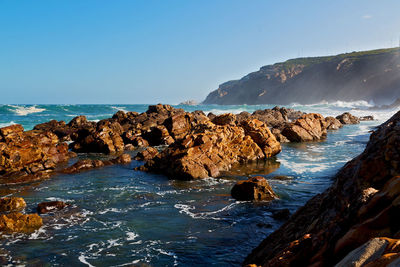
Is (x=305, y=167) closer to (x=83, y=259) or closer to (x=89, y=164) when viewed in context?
(x=89, y=164)

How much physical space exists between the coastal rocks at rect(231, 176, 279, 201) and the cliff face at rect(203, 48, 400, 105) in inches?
3506

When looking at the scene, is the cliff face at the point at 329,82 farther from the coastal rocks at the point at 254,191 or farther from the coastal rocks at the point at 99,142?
the coastal rocks at the point at 254,191

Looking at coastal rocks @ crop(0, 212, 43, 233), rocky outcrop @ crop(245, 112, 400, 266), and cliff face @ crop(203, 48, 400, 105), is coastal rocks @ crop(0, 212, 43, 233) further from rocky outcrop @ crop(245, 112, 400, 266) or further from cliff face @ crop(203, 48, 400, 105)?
cliff face @ crop(203, 48, 400, 105)

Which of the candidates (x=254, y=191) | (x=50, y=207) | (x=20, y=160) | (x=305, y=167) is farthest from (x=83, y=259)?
(x=305, y=167)

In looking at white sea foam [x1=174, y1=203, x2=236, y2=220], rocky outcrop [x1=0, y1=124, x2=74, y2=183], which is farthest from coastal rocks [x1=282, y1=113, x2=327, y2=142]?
rocky outcrop [x1=0, y1=124, x2=74, y2=183]

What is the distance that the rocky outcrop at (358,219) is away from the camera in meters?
3.26

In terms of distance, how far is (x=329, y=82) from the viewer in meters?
120

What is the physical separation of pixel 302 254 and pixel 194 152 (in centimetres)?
1373

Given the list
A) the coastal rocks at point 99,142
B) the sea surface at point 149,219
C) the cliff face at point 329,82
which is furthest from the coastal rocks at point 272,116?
the cliff face at point 329,82

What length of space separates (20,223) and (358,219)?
393 inches

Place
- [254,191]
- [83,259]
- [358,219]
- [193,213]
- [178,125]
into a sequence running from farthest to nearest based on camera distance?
[178,125] → [254,191] → [193,213] → [83,259] → [358,219]

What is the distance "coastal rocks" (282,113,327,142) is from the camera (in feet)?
99.8

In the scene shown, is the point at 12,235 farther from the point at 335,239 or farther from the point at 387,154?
the point at 387,154

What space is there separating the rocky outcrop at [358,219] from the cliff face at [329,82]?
94.8 m
